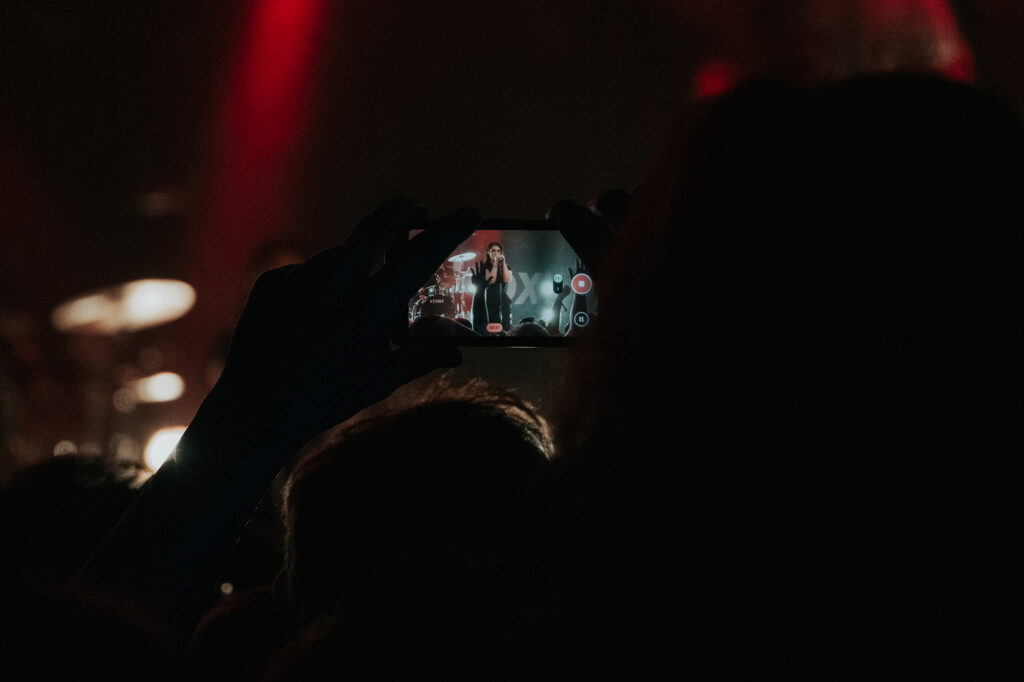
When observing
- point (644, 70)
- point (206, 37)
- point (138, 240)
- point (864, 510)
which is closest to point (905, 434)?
point (864, 510)

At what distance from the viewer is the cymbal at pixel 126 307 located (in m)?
3.26

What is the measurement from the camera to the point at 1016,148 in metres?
0.27

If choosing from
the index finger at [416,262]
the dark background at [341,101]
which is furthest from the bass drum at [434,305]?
the dark background at [341,101]

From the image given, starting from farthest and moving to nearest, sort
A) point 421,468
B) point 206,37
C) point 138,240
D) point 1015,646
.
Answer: point 138,240, point 206,37, point 421,468, point 1015,646

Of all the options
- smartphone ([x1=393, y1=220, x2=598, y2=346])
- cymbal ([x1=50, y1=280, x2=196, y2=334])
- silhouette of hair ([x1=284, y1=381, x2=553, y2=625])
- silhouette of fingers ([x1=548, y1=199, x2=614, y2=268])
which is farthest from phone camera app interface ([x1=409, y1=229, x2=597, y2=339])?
cymbal ([x1=50, y1=280, x2=196, y2=334])

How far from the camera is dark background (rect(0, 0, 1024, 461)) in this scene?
2879 mm

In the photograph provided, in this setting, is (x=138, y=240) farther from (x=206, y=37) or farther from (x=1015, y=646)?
(x=1015, y=646)

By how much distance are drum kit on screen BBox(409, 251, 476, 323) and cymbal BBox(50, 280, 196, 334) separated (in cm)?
263

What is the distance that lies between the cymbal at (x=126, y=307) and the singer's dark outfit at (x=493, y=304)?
2673 millimetres

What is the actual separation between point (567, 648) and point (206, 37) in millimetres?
3074

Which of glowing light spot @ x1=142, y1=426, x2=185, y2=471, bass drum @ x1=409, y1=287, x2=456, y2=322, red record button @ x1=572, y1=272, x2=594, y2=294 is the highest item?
red record button @ x1=572, y1=272, x2=594, y2=294

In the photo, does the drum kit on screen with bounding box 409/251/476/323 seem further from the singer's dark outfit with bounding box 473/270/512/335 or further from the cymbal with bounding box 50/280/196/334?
the cymbal with bounding box 50/280/196/334

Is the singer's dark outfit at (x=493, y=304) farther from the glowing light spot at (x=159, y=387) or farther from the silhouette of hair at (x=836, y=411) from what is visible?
the glowing light spot at (x=159, y=387)

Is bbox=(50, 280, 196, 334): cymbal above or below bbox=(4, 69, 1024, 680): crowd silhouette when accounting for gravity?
below
